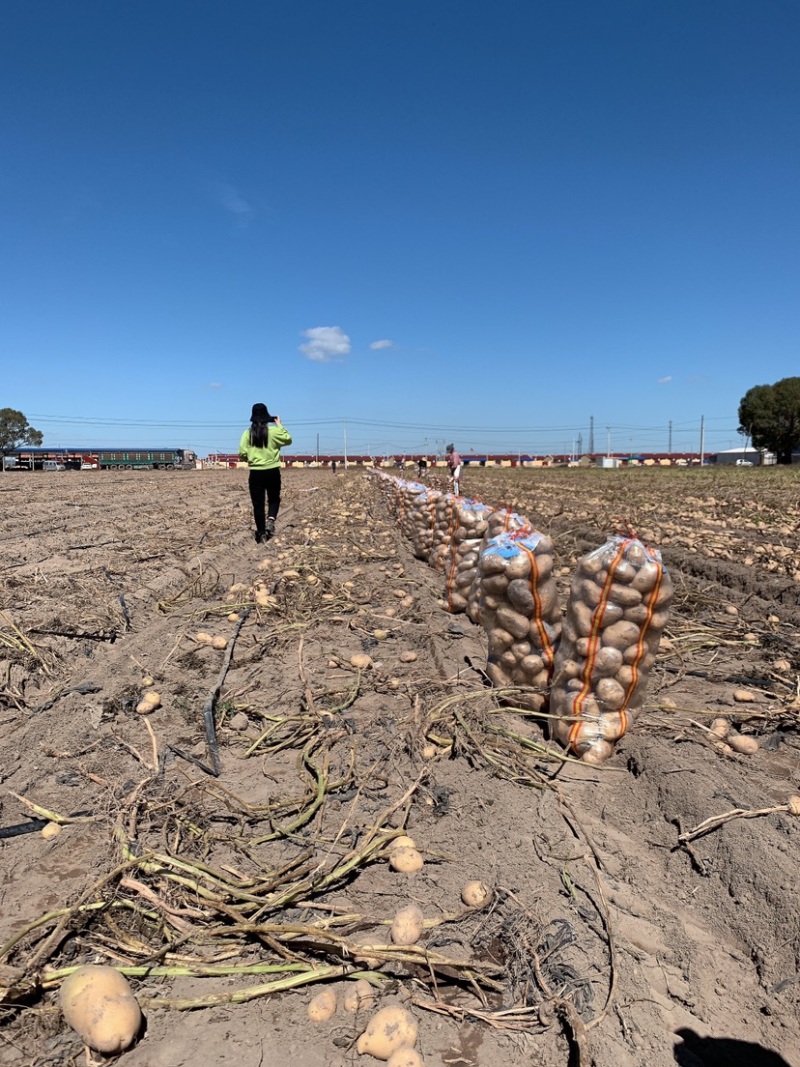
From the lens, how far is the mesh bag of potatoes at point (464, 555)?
4852 mm

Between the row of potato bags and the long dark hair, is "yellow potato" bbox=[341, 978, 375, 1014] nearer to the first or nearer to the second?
the row of potato bags

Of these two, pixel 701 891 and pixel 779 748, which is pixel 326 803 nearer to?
pixel 701 891

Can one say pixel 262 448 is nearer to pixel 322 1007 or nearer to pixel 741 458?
pixel 322 1007

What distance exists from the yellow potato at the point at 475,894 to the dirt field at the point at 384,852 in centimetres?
2

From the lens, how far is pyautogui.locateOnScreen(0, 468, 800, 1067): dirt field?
4.67ft

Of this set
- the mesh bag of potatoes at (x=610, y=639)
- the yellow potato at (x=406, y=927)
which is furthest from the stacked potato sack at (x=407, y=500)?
the yellow potato at (x=406, y=927)

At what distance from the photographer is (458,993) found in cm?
150

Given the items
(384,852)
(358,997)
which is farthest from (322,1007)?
(384,852)

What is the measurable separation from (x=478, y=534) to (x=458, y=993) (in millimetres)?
3665

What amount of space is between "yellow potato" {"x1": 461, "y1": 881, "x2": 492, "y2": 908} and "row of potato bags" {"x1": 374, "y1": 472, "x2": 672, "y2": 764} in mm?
963

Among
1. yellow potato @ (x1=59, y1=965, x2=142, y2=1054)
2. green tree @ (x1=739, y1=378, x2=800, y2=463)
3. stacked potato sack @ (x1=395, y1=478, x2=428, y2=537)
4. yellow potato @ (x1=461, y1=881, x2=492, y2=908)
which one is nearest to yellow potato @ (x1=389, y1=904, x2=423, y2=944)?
yellow potato @ (x1=461, y1=881, x2=492, y2=908)

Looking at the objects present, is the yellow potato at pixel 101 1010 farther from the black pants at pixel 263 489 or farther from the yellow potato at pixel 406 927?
the black pants at pixel 263 489

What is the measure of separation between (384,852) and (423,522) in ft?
17.3

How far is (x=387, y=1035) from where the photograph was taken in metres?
1.32
